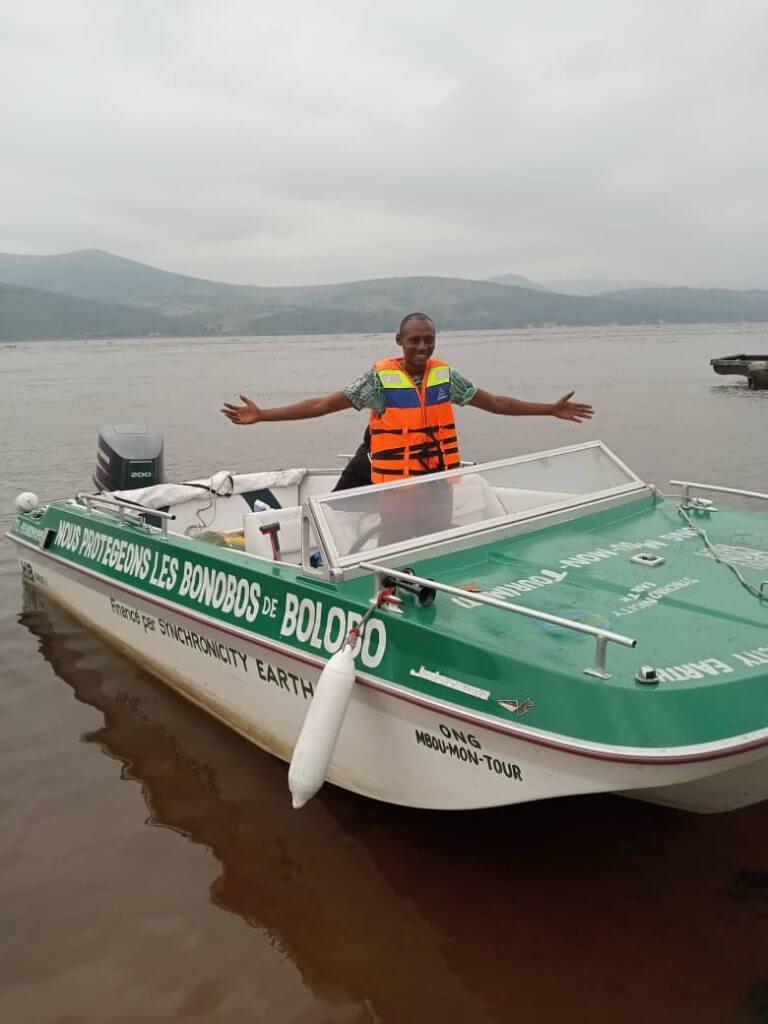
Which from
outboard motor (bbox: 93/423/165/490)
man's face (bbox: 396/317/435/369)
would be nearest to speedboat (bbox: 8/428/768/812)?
man's face (bbox: 396/317/435/369)

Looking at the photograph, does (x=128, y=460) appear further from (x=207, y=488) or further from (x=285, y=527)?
(x=285, y=527)

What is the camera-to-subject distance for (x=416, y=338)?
16.0ft

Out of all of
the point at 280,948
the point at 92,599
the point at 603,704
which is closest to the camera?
the point at 603,704

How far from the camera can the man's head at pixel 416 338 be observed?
16.0ft

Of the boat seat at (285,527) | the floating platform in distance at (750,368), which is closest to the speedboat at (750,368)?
the floating platform in distance at (750,368)

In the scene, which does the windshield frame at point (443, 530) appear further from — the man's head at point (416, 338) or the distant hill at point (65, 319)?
the distant hill at point (65, 319)

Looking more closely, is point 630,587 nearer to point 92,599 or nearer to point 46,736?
point 46,736

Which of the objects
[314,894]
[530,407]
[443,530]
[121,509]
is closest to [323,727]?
[314,894]

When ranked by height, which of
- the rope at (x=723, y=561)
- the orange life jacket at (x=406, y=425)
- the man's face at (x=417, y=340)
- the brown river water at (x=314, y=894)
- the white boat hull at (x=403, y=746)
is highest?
the man's face at (x=417, y=340)

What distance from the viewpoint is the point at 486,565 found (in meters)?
4.12

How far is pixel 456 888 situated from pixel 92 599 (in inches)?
151

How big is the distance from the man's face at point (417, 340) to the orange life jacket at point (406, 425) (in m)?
0.09

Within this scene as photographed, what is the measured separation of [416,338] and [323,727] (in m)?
2.55

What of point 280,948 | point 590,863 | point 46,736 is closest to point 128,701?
point 46,736
